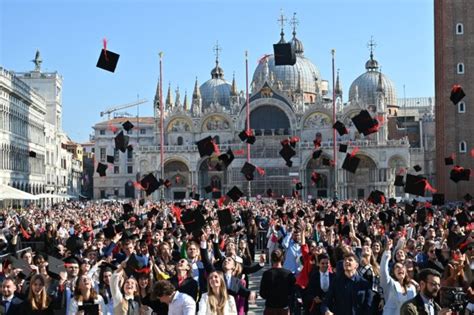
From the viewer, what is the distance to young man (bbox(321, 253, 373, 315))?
8.74 meters

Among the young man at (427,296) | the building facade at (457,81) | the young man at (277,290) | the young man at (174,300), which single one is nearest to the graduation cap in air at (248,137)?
the building facade at (457,81)

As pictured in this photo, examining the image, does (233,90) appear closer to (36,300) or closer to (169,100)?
(169,100)

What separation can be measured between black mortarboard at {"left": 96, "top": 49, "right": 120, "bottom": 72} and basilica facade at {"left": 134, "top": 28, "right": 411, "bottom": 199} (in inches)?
2230

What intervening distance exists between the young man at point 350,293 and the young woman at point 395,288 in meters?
0.18

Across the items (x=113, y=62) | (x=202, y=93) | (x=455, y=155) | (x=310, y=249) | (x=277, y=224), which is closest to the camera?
(x=310, y=249)

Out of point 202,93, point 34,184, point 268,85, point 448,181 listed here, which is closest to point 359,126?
point 448,181

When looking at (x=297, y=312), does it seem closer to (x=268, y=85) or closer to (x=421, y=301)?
(x=421, y=301)

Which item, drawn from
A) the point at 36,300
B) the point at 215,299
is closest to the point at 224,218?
the point at 36,300

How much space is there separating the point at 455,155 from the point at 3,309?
46.0 m

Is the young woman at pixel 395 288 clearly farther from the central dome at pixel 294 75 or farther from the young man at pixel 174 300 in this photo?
the central dome at pixel 294 75

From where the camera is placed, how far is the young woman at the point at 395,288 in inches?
336

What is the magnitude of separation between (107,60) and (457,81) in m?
35.2

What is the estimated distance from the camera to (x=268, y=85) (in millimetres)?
87500

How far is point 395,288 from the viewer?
864cm
